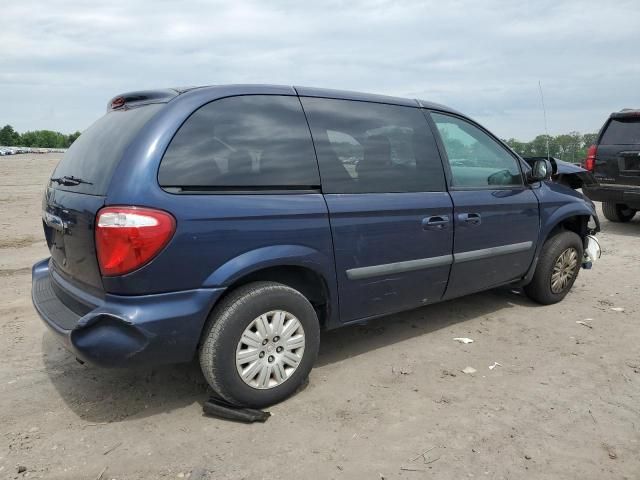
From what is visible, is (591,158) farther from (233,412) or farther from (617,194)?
(233,412)

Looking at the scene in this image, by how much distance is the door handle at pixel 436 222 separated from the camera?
360 centimetres

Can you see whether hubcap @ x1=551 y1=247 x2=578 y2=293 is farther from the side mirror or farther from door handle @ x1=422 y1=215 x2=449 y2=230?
door handle @ x1=422 y1=215 x2=449 y2=230

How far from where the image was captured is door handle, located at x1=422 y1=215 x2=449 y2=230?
3.60 metres

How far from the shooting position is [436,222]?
3662mm

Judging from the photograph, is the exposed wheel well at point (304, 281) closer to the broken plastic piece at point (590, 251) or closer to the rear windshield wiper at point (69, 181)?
the rear windshield wiper at point (69, 181)

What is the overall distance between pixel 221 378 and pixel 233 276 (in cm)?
55

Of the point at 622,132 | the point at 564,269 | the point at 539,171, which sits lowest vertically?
the point at 564,269

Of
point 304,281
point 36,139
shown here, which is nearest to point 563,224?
point 304,281

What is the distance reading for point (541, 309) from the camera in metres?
4.80

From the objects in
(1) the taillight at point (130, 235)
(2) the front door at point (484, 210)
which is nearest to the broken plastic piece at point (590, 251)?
(2) the front door at point (484, 210)

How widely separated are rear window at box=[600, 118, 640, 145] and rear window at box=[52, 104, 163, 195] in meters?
7.98

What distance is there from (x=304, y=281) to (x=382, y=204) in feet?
2.34

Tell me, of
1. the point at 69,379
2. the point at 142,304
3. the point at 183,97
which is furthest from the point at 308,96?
the point at 69,379

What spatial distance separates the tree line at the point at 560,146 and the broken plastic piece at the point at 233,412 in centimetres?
321
